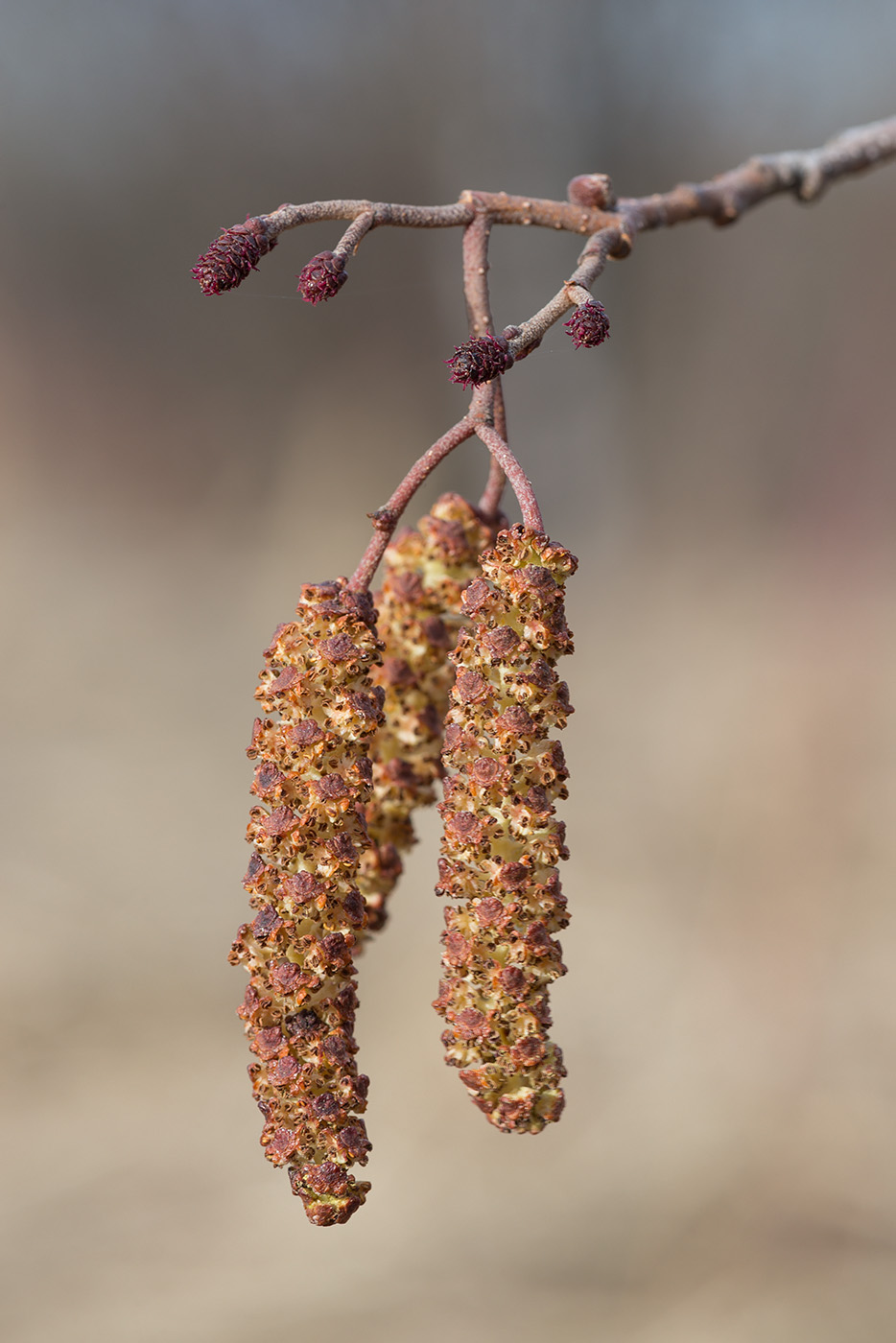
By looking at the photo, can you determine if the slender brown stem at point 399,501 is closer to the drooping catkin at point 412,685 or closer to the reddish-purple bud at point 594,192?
the drooping catkin at point 412,685

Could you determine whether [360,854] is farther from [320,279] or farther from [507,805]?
[320,279]

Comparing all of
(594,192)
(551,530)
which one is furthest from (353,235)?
(551,530)

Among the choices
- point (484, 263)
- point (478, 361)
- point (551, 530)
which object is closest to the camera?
point (478, 361)

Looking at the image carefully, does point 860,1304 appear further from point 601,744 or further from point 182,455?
point 182,455

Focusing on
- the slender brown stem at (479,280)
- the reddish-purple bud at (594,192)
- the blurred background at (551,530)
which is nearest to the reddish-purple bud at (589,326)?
the slender brown stem at (479,280)

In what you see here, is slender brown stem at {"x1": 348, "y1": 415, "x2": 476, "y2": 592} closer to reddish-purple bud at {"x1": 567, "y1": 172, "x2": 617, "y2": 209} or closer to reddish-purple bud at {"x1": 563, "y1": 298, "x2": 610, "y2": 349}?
reddish-purple bud at {"x1": 563, "y1": 298, "x2": 610, "y2": 349}

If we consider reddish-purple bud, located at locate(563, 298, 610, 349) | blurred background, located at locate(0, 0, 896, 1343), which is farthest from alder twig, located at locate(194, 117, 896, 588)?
blurred background, located at locate(0, 0, 896, 1343)
